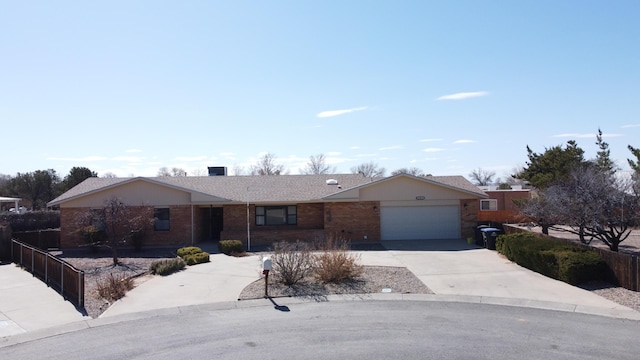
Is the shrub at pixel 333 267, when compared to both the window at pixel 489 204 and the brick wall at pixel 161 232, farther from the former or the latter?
the window at pixel 489 204

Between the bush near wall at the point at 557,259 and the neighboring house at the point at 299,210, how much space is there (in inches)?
307

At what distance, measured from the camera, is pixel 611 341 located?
10141 millimetres

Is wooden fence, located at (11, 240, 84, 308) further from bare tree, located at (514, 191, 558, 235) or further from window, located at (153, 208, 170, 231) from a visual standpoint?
bare tree, located at (514, 191, 558, 235)

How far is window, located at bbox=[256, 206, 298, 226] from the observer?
29467mm

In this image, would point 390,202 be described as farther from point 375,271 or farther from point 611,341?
point 611,341

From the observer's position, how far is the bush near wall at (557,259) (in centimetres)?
1538

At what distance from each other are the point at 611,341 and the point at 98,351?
1012 cm

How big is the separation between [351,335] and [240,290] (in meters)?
5.65

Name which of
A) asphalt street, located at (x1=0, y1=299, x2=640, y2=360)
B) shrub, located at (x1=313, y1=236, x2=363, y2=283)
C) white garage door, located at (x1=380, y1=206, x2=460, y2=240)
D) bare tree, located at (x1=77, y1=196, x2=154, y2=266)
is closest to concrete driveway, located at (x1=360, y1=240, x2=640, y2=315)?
asphalt street, located at (x1=0, y1=299, x2=640, y2=360)

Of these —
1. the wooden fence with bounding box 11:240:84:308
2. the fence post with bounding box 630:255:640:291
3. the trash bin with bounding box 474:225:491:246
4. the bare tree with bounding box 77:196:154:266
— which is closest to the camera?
the wooden fence with bounding box 11:240:84:308

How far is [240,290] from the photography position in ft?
50.9

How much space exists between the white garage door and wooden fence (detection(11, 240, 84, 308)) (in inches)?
662

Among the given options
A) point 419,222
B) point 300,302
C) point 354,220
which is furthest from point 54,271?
point 419,222

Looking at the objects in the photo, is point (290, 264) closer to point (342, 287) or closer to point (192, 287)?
point (342, 287)
